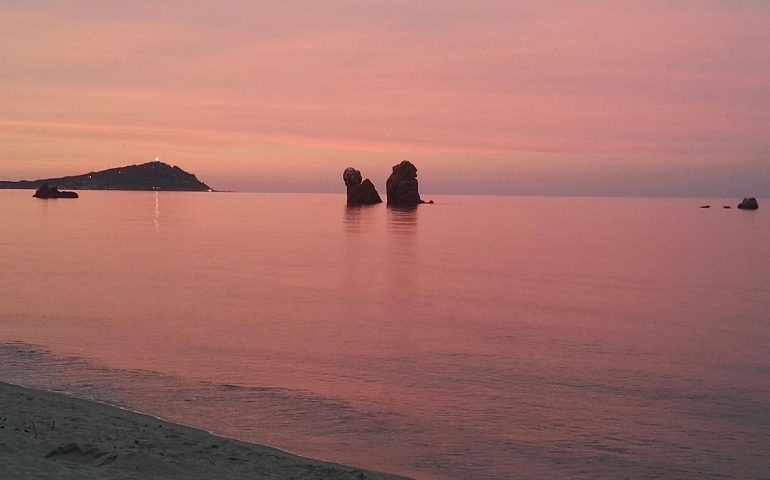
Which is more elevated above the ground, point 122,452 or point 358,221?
point 358,221

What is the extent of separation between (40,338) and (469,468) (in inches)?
491

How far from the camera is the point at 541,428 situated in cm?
1241

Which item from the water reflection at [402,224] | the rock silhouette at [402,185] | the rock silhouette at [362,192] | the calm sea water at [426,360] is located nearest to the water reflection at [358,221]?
the water reflection at [402,224]

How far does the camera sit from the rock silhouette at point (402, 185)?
550ft

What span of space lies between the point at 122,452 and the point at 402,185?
160584 mm

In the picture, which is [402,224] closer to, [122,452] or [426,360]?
[426,360]

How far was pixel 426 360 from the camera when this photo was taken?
17562 millimetres

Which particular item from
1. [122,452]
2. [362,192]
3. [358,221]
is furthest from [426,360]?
[362,192]

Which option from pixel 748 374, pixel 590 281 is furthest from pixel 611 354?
pixel 590 281

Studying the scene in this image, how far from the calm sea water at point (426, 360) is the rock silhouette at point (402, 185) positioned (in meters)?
129

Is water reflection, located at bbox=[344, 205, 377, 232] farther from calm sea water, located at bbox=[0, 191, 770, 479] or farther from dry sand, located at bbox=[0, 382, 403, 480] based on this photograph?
dry sand, located at bbox=[0, 382, 403, 480]

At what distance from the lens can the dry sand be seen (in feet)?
28.5

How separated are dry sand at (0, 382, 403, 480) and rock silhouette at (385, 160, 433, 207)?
156m

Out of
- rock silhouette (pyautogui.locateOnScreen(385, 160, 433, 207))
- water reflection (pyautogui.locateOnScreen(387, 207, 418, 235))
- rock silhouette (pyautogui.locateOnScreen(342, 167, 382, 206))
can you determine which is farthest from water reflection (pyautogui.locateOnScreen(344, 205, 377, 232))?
rock silhouette (pyautogui.locateOnScreen(342, 167, 382, 206))
